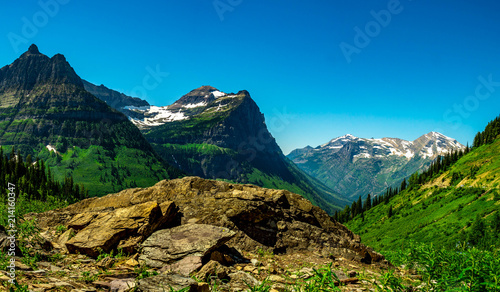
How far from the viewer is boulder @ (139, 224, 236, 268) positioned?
13.1m

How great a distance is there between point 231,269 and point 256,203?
628 cm

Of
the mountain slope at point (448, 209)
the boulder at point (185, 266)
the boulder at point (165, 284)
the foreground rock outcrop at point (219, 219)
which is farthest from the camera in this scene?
the mountain slope at point (448, 209)

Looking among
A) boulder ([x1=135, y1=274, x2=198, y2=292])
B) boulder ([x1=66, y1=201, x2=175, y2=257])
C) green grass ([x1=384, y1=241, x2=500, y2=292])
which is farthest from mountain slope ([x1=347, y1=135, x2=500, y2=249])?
boulder ([x1=135, y1=274, x2=198, y2=292])

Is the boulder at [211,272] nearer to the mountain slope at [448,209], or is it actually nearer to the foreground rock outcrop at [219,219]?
the foreground rock outcrop at [219,219]

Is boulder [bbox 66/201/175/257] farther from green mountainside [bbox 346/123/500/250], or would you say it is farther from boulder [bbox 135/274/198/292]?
green mountainside [bbox 346/123/500/250]

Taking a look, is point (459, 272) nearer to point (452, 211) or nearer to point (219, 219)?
point (219, 219)

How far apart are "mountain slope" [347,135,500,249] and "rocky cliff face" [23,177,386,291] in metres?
50.1

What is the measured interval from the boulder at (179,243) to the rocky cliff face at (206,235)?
0.05 m

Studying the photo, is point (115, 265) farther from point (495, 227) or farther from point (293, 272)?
point (495, 227)

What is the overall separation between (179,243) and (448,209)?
88632 mm

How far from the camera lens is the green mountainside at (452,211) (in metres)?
57.1

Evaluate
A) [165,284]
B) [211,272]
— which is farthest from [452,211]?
[165,284]

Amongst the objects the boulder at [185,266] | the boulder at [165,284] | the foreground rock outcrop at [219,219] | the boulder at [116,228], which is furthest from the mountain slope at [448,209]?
the boulder at [165,284]

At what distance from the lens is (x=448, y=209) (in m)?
77.8
